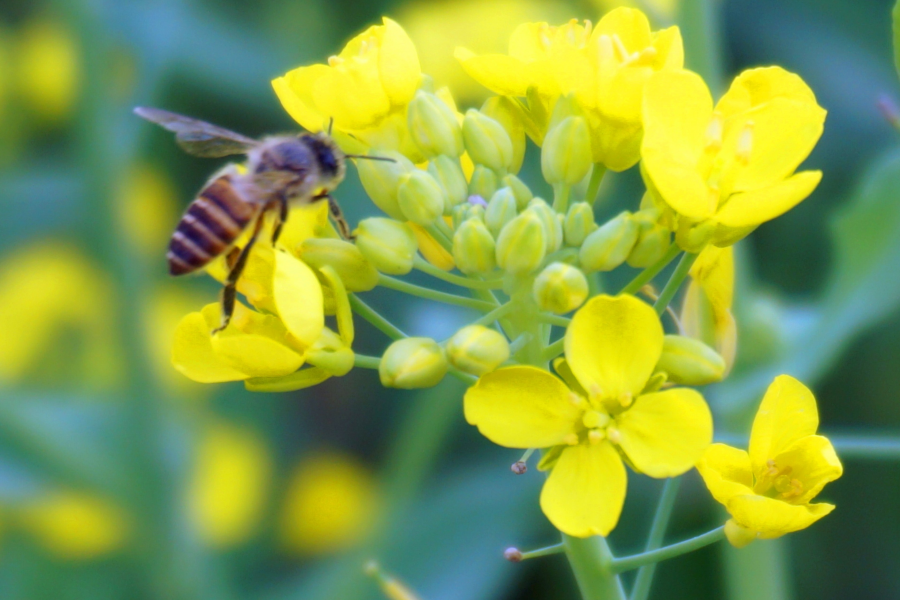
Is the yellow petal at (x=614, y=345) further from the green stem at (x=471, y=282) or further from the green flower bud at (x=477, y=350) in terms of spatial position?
the green stem at (x=471, y=282)

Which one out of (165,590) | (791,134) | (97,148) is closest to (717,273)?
(791,134)

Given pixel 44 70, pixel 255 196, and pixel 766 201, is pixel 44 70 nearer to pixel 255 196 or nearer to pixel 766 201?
pixel 255 196

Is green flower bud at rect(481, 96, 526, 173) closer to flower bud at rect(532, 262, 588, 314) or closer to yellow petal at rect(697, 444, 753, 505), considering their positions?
flower bud at rect(532, 262, 588, 314)

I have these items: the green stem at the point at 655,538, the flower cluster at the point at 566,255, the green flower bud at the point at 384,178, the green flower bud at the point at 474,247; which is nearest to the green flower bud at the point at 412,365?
the flower cluster at the point at 566,255

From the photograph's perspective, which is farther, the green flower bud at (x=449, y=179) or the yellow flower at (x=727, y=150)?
the green flower bud at (x=449, y=179)

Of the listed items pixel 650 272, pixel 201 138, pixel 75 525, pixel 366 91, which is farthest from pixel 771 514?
pixel 75 525

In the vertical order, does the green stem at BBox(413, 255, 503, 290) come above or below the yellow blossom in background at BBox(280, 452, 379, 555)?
above

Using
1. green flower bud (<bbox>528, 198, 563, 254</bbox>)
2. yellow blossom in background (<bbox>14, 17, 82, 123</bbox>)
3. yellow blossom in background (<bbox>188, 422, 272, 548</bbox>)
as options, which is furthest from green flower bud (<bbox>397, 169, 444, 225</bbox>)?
yellow blossom in background (<bbox>14, 17, 82, 123</bbox>)
